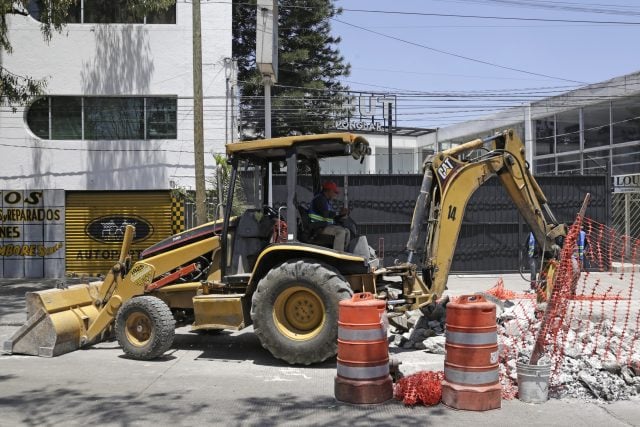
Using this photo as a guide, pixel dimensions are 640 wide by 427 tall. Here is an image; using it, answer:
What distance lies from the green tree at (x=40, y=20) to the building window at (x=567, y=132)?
17.9m

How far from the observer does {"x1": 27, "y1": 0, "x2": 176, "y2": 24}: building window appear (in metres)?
18.1

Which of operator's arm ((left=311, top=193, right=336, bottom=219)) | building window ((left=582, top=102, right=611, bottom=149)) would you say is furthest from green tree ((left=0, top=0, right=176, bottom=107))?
building window ((left=582, top=102, right=611, bottom=149))

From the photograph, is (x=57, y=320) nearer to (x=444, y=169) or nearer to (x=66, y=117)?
(x=444, y=169)

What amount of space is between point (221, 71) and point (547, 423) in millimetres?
14537

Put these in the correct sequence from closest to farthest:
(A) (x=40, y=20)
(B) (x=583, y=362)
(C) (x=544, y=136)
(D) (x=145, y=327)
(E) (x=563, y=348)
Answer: (B) (x=583, y=362), (E) (x=563, y=348), (D) (x=145, y=327), (A) (x=40, y=20), (C) (x=544, y=136)

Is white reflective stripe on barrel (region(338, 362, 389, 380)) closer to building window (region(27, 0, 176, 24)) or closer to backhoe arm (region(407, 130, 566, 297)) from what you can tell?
backhoe arm (region(407, 130, 566, 297))

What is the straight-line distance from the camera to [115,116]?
1820 centimetres

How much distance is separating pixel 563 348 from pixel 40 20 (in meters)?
14.4

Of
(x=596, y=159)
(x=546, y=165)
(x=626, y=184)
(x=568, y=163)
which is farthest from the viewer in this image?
(x=546, y=165)

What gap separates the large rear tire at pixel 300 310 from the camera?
25.2 ft

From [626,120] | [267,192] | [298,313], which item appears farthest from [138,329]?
[626,120]

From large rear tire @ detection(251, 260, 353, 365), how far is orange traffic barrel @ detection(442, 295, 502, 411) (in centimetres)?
180

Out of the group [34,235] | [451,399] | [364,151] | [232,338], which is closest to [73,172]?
[34,235]

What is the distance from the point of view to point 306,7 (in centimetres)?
3002
